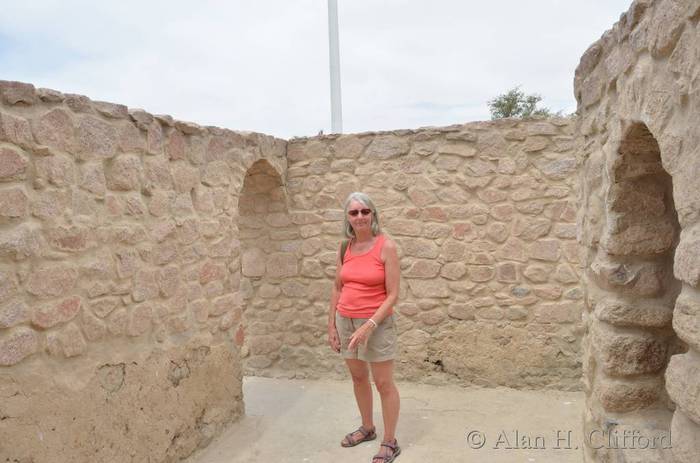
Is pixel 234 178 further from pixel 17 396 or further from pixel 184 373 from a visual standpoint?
pixel 17 396

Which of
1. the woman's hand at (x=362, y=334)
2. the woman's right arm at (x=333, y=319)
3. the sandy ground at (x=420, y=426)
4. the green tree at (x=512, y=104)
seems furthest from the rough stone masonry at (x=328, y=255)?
the green tree at (x=512, y=104)

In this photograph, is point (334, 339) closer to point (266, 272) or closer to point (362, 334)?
point (362, 334)

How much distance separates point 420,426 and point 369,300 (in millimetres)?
1278

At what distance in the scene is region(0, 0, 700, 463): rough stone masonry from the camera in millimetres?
1909

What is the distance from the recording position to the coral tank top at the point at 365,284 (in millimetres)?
3184

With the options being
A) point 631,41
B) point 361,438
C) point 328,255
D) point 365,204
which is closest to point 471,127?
point 328,255

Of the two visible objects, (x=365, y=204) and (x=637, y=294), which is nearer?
(x=637, y=294)

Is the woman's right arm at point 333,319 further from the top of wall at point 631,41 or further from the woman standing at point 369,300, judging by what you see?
the top of wall at point 631,41

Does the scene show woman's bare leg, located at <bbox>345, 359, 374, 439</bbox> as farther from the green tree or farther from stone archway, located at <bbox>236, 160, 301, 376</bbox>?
the green tree

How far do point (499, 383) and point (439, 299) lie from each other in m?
0.84

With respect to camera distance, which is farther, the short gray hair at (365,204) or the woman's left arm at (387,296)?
the short gray hair at (365,204)

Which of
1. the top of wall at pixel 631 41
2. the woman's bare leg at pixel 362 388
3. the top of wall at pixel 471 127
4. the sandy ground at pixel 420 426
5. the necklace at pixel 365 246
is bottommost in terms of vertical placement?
the sandy ground at pixel 420 426

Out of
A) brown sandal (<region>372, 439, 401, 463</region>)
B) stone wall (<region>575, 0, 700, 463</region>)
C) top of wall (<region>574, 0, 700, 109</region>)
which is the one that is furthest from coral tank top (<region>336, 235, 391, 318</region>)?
top of wall (<region>574, 0, 700, 109</region>)

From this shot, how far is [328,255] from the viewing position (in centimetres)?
499
